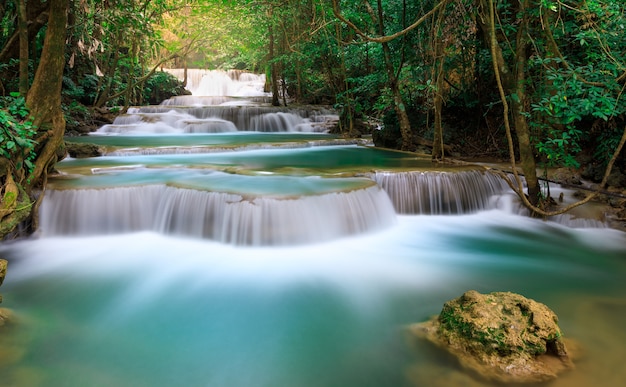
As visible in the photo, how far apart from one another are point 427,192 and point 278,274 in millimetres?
3455

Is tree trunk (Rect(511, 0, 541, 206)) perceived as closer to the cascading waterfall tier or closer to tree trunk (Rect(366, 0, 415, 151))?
tree trunk (Rect(366, 0, 415, 151))

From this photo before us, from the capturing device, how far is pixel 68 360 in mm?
3082

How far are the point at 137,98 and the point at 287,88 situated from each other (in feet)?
26.5

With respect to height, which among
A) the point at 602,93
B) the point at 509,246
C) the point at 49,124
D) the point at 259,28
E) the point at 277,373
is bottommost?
the point at 277,373

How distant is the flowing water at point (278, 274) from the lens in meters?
3.06

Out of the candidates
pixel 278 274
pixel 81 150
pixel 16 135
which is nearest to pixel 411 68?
pixel 278 274

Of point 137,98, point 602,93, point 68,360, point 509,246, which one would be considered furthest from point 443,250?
point 137,98

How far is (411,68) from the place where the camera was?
33.3 ft

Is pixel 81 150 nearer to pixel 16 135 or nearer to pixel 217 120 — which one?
pixel 16 135

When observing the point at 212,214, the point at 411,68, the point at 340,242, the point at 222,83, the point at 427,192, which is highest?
the point at 222,83

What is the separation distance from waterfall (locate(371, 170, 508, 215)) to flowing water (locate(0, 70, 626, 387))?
24mm

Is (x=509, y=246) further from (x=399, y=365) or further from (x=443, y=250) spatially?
(x=399, y=365)

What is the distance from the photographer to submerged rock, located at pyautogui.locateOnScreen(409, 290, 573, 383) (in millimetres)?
2799

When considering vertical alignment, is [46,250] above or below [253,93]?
below
